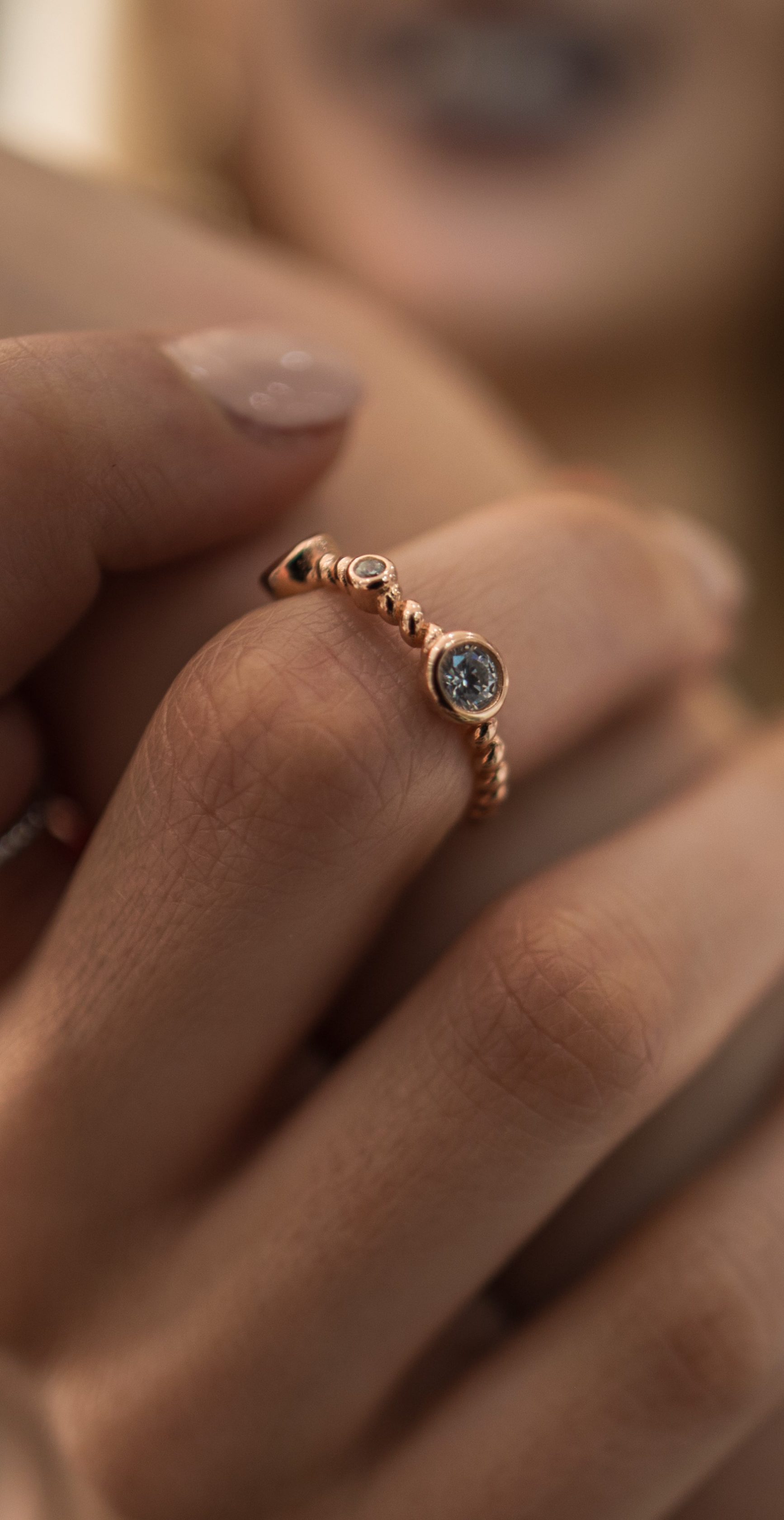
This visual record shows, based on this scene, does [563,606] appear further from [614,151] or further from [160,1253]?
[614,151]

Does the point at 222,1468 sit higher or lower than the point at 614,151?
lower

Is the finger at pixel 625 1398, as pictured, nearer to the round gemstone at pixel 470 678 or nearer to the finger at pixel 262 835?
the finger at pixel 262 835

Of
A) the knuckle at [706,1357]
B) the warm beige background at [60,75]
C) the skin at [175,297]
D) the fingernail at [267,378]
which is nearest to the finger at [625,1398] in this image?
the knuckle at [706,1357]

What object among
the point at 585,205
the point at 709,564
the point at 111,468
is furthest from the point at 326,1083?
the point at 585,205

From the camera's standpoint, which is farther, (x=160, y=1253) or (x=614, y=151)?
(x=614, y=151)

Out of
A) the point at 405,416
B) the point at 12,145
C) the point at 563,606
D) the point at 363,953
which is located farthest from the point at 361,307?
the point at 363,953

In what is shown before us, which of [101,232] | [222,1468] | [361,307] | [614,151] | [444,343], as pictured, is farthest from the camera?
[444,343]

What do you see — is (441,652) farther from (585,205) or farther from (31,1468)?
(585,205)
